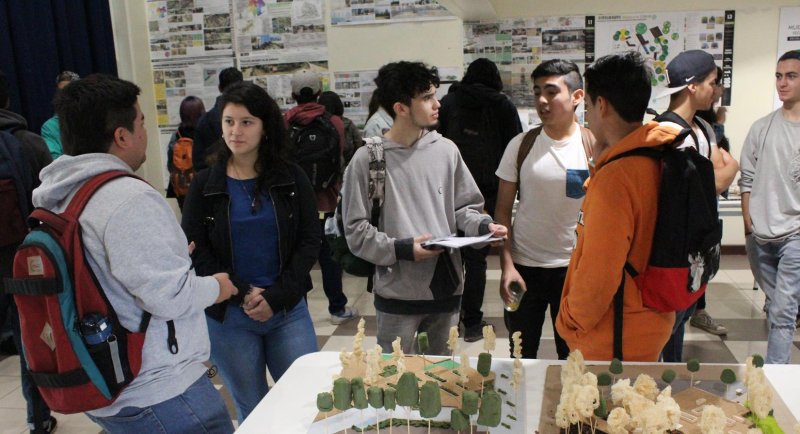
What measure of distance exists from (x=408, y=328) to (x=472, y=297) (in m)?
1.62

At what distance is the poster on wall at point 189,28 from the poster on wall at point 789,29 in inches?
178

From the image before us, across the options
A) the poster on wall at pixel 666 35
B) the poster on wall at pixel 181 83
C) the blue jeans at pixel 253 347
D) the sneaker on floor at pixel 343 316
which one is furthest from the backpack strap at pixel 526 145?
the poster on wall at pixel 181 83

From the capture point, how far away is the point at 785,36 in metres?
4.80

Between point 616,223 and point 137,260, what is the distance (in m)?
1.10

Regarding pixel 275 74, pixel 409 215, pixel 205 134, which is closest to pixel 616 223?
pixel 409 215

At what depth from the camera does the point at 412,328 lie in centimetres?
220

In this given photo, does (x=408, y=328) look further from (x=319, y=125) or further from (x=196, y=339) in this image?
(x=319, y=125)

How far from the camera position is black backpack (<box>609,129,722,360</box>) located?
149 centimetres

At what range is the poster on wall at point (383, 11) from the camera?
521cm

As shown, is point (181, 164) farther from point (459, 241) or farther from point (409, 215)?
point (459, 241)

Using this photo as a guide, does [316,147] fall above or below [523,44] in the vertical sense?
below

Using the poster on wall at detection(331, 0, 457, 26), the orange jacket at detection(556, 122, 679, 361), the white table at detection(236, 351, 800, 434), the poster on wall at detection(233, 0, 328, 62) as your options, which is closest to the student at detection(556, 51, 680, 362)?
the orange jacket at detection(556, 122, 679, 361)

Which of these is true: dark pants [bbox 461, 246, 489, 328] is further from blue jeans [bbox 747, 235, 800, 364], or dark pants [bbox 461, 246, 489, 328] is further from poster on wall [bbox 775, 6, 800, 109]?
poster on wall [bbox 775, 6, 800, 109]

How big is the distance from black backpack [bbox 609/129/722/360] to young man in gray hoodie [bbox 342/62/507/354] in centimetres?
63
